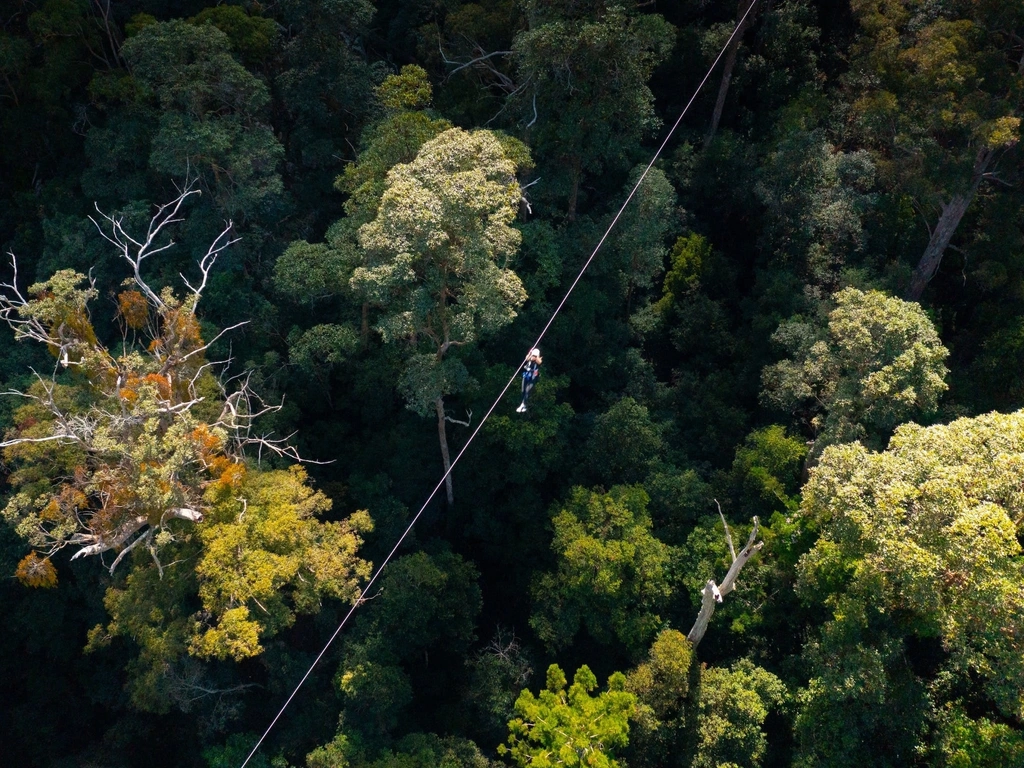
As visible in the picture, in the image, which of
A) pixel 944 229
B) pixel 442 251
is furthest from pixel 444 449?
pixel 944 229

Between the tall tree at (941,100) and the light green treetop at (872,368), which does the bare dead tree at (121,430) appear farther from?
the tall tree at (941,100)

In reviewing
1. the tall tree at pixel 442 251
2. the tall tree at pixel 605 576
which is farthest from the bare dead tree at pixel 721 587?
the tall tree at pixel 442 251

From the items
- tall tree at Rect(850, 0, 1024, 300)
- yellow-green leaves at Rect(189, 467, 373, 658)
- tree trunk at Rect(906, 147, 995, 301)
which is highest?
tall tree at Rect(850, 0, 1024, 300)

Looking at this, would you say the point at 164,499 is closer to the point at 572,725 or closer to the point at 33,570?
the point at 33,570

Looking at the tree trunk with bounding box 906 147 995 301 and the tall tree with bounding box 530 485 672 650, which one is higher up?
the tree trunk with bounding box 906 147 995 301

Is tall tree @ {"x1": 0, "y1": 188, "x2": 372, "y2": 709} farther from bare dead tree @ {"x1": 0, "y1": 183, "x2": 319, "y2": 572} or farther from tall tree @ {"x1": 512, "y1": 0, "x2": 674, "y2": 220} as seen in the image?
tall tree @ {"x1": 512, "y1": 0, "x2": 674, "y2": 220}

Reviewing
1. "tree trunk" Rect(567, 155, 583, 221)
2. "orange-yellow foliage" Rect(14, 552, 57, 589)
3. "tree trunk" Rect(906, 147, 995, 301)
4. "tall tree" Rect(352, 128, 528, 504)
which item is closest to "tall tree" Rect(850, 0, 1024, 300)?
"tree trunk" Rect(906, 147, 995, 301)

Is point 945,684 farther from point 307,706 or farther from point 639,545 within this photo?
point 307,706

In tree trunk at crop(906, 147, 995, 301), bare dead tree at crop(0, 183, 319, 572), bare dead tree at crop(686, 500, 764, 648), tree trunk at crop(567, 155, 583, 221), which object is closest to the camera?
bare dead tree at crop(686, 500, 764, 648)

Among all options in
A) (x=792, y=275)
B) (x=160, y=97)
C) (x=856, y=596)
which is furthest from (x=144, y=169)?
(x=856, y=596)
